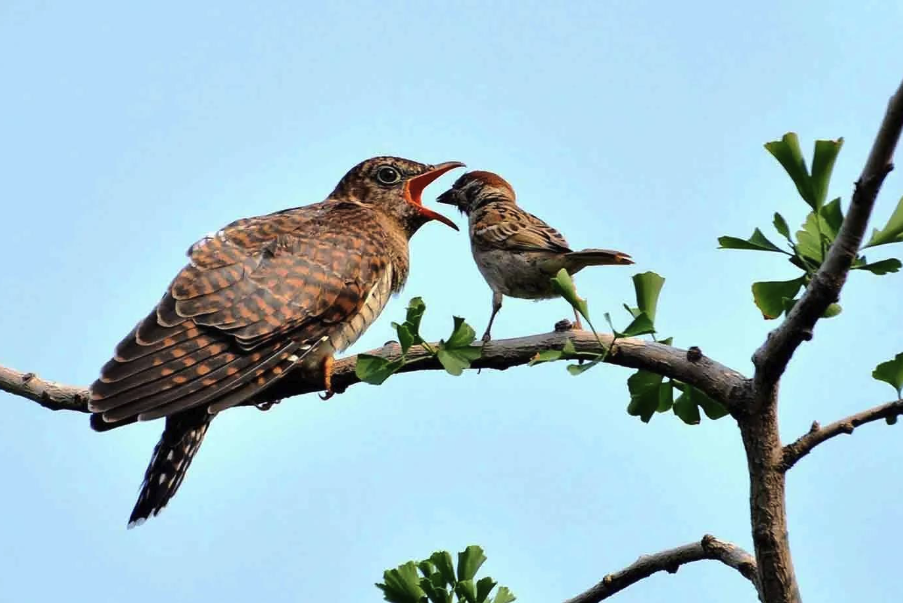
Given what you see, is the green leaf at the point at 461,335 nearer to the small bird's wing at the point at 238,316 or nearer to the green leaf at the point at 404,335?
the green leaf at the point at 404,335

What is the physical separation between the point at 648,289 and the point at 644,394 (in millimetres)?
531

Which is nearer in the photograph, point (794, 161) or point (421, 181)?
point (794, 161)

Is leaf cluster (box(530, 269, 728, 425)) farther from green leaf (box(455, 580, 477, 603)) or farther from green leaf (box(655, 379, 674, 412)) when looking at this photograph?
green leaf (box(455, 580, 477, 603))

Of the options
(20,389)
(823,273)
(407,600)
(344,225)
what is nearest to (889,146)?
(823,273)

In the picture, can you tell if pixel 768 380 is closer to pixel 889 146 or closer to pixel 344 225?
pixel 889 146

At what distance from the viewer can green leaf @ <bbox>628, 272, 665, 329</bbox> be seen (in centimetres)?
375

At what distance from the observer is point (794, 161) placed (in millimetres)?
3572

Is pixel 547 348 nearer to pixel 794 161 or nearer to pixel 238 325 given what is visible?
pixel 794 161

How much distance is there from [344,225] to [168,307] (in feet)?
4.50

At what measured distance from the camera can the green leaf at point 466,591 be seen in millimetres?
3562

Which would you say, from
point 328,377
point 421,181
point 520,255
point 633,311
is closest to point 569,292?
point 633,311

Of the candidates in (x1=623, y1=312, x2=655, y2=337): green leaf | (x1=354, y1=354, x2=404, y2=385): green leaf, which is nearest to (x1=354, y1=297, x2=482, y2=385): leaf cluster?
(x1=354, y1=354, x2=404, y2=385): green leaf

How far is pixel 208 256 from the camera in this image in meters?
6.29

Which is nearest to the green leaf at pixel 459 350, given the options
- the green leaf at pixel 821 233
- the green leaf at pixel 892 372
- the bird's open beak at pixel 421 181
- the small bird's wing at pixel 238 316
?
the green leaf at pixel 821 233
